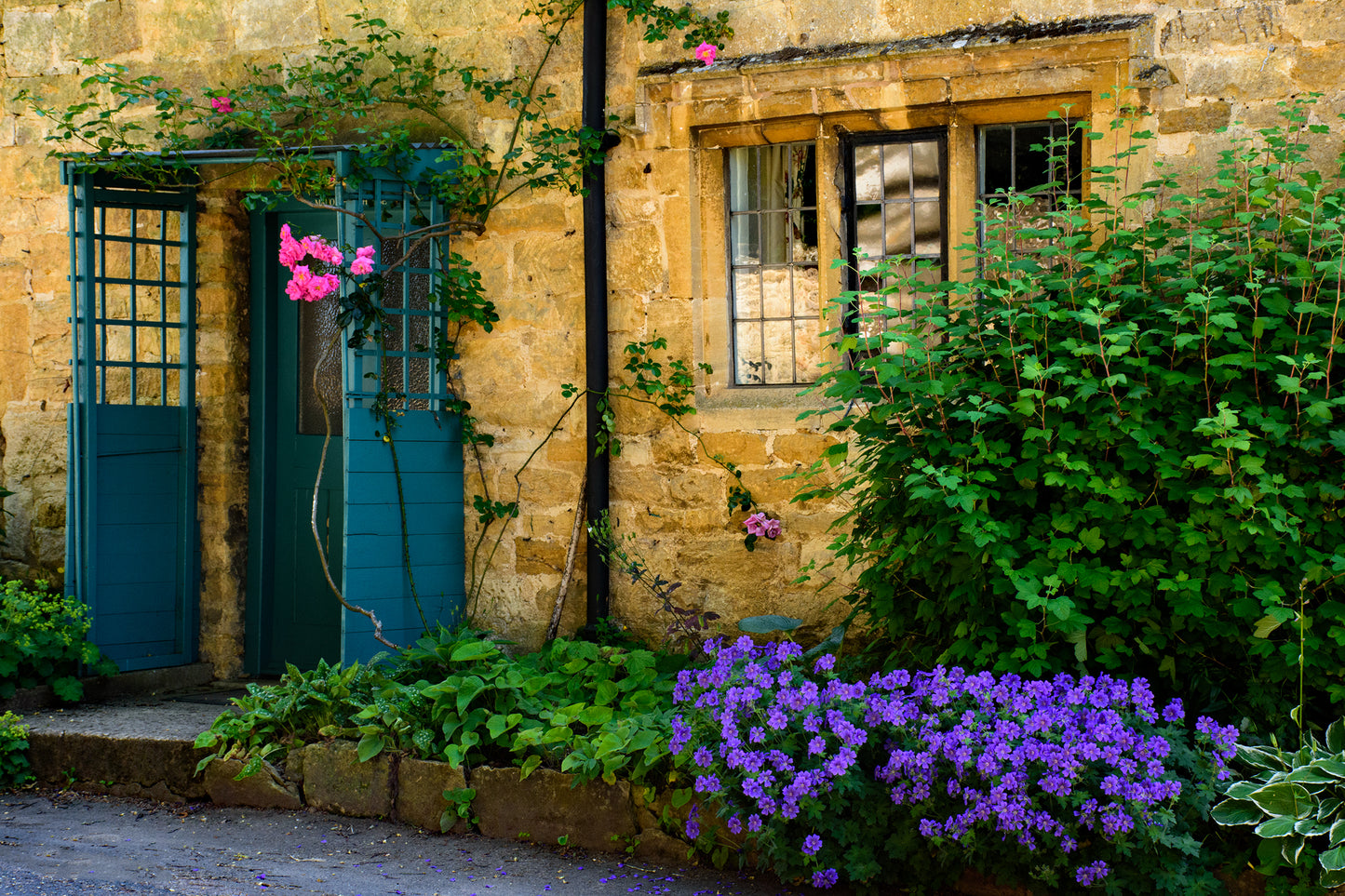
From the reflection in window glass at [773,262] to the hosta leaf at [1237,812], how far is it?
270 centimetres

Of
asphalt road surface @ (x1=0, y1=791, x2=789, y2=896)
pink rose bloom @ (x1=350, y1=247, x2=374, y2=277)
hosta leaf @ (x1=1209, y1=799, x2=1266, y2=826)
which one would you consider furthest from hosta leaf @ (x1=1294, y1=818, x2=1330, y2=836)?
pink rose bloom @ (x1=350, y1=247, x2=374, y2=277)

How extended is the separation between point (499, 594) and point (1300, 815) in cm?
362

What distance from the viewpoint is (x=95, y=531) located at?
5.63 meters

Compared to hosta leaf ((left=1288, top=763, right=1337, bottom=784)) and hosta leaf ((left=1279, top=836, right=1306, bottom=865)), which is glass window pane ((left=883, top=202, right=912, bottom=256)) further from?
hosta leaf ((left=1279, top=836, right=1306, bottom=865))

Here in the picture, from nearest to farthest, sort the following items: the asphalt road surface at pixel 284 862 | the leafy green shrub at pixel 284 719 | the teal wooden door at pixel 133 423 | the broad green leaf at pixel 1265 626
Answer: the broad green leaf at pixel 1265 626, the asphalt road surface at pixel 284 862, the leafy green shrub at pixel 284 719, the teal wooden door at pixel 133 423

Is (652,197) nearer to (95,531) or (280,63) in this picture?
(280,63)

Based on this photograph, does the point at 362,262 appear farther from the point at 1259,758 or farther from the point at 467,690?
the point at 1259,758

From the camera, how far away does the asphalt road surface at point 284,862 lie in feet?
11.7

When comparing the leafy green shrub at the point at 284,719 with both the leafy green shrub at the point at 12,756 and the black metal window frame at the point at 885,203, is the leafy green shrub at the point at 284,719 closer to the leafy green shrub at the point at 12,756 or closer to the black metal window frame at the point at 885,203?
the leafy green shrub at the point at 12,756

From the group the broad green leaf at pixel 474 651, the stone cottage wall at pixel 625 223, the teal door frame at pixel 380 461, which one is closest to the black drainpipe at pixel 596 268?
the stone cottage wall at pixel 625 223

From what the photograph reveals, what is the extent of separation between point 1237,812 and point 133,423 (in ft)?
16.7

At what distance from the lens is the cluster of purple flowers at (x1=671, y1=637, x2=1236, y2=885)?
123 inches

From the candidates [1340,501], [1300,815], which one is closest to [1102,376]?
[1340,501]

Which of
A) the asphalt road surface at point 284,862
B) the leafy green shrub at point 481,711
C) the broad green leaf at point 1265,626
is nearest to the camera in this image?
the broad green leaf at point 1265,626
